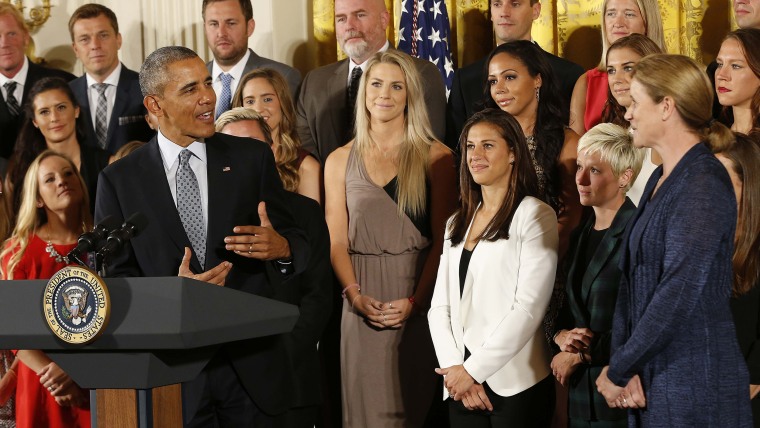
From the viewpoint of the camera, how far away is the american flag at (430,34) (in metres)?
6.06

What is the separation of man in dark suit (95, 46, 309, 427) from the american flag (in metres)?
2.62

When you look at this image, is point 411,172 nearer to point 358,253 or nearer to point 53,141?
point 358,253

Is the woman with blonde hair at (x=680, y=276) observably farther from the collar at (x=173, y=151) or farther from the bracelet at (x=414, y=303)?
the bracelet at (x=414, y=303)

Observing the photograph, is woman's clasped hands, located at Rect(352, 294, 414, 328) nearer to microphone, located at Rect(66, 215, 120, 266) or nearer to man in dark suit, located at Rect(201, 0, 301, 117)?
man in dark suit, located at Rect(201, 0, 301, 117)

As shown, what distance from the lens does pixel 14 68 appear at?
6141 mm

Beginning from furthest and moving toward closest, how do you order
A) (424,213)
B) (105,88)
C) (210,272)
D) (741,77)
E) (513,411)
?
(105,88) < (424,213) < (741,77) < (513,411) < (210,272)

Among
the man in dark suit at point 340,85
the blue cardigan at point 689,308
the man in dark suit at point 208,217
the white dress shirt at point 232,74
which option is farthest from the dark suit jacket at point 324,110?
the blue cardigan at point 689,308

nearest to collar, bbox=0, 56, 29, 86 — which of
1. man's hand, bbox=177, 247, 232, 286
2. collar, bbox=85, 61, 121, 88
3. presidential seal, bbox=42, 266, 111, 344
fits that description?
collar, bbox=85, 61, 121, 88

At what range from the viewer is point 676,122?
2920 mm

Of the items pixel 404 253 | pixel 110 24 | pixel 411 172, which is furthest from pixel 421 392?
pixel 110 24

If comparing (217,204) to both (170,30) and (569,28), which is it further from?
(170,30)

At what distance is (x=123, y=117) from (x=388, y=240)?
1.94 m

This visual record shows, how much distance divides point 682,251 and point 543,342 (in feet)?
4.33

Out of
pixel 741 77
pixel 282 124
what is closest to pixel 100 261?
pixel 282 124
